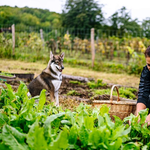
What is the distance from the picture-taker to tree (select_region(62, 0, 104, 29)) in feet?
70.3

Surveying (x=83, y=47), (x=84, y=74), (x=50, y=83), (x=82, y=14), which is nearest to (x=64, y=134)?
(x=50, y=83)

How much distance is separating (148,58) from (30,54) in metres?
9.86

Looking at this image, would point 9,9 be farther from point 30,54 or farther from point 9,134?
point 30,54

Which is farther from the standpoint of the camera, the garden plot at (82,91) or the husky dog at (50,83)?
the garden plot at (82,91)

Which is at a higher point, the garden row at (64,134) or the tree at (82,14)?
the tree at (82,14)

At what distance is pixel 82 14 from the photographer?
21359 mm

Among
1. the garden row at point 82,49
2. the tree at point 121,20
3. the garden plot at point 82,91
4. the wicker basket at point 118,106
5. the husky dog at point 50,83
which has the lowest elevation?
the garden plot at point 82,91

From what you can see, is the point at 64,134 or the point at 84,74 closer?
the point at 64,134

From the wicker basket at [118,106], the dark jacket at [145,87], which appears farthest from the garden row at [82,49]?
the dark jacket at [145,87]

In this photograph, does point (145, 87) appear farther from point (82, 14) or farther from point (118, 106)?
point (82, 14)

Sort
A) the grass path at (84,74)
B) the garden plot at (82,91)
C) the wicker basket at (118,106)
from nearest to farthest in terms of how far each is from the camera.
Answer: the wicker basket at (118,106), the garden plot at (82,91), the grass path at (84,74)

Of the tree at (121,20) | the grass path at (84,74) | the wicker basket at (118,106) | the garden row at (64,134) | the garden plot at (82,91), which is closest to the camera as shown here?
the garden row at (64,134)

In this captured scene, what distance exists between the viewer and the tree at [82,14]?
21438mm

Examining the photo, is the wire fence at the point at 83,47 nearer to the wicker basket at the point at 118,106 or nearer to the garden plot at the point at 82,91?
the garden plot at the point at 82,91
